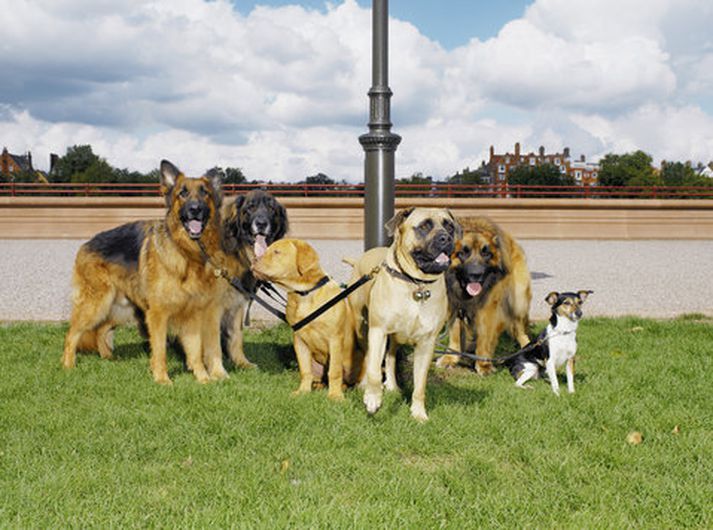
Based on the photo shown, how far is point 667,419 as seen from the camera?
4.59 metres

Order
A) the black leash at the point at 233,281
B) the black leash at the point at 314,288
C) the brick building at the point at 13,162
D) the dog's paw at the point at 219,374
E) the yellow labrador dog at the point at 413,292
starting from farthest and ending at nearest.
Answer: the brick building at the point at 13,162 → the dog's paw at the point at 219,374 → the black leash at the point at 233,281 → the black leash at the point at 314,288 → the yellow labrador dog at the point at 413,292

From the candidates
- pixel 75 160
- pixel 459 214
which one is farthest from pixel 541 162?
pixel 459 214

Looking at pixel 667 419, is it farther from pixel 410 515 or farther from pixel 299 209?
pixel 299 209

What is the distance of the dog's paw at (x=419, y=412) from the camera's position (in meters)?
4.57

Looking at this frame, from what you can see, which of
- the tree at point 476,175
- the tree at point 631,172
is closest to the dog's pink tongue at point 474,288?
the tree at point 631,172

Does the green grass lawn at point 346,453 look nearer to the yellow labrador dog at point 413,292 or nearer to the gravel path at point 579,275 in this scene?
the yellow labrador dog at point 413,292

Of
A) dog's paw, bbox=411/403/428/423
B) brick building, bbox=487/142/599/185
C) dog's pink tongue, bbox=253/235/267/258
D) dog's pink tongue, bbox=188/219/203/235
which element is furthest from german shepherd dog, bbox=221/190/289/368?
brick building, bbox=487/142/599/185

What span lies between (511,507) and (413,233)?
5.93 ft

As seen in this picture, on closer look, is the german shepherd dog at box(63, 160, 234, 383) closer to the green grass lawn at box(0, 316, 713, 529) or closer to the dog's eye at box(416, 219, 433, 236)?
the green grass lawn at box(0, 316, 713, 529)

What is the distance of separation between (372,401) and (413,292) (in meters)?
0.78

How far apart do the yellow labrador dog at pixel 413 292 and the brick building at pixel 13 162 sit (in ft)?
375

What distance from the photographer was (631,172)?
275 ft

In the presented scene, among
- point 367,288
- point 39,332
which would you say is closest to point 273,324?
point 39,332

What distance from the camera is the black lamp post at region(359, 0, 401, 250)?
635cm
